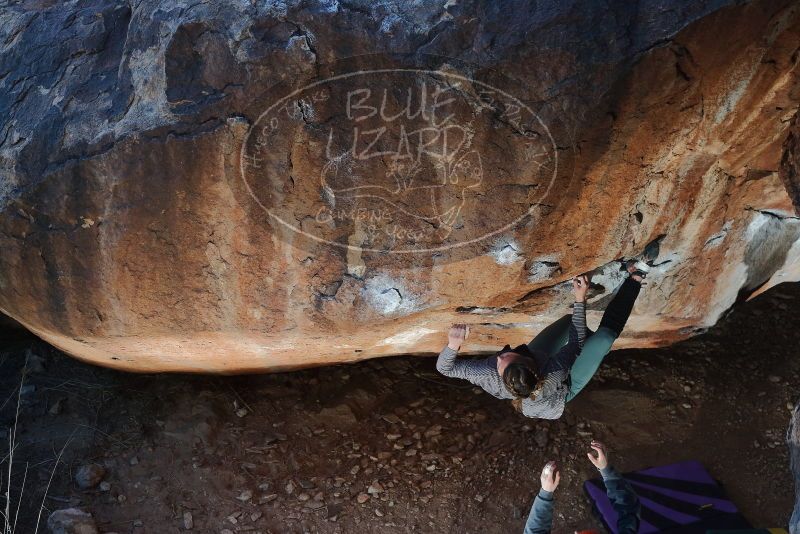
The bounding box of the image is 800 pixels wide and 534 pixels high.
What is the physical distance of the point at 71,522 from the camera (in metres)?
3.25

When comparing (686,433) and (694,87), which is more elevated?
(694,87)

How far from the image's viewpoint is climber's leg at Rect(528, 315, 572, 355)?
317 centimetres

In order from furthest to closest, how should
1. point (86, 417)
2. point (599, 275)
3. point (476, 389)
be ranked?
point (476, 389)
point (86, 417)
point (599, 275)

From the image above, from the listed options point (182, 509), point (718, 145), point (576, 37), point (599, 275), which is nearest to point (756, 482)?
point (599, 275)

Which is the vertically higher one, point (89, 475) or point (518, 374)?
point (518, 374)

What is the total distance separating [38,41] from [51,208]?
2.45 feet

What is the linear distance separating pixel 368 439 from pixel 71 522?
148 cm

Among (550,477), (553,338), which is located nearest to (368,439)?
→ (553,338)

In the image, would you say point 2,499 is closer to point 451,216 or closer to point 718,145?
point 451,216

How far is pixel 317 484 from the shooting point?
3.63 metres

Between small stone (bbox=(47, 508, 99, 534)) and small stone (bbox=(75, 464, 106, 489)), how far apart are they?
6.8 inches

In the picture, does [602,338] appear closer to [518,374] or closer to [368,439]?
[518,374]

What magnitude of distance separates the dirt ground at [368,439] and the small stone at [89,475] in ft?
0.13

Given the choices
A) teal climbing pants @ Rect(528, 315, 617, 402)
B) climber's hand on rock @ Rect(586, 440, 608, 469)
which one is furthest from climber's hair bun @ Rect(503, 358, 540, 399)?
climber's hand on rock @ Rect(586, 440, 608, 469)
